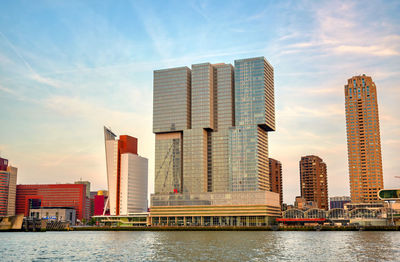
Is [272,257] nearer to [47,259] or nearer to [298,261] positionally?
[298,261]

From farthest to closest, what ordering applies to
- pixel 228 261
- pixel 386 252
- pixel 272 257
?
pixel 386 252 → pixel 272 257 → pixel 228 261

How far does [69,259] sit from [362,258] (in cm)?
5452

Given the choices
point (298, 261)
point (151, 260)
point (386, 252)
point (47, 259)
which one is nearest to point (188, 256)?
point (151, 260)

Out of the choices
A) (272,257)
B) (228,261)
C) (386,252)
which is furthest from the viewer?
(386,252)

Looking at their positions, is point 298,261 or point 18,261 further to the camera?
point 18,261

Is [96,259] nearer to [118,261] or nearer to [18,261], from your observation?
[118,261]

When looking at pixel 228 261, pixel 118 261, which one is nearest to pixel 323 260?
pixel 228 261

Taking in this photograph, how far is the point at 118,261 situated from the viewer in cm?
8262

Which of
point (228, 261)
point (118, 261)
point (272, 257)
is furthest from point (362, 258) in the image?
point (118, 261)

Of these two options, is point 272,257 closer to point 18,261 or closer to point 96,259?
point 96,259

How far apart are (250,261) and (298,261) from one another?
8921mm

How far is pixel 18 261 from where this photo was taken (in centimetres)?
8656

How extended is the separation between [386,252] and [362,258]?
512 inches

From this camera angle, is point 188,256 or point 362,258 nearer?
point 362,258
